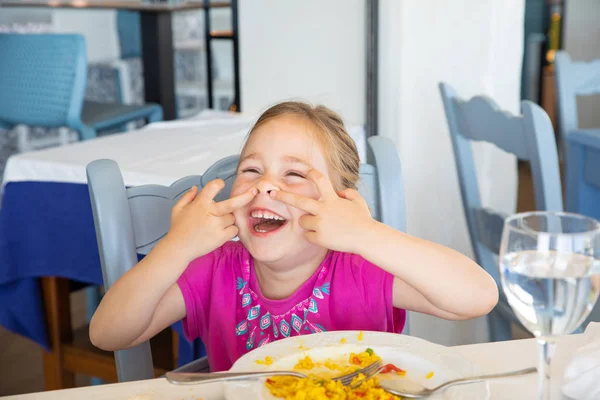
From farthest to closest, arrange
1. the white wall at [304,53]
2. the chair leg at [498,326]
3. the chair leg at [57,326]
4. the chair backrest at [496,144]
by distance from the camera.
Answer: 1. the white wall at [304,53]
2. the chair leg at [57,326]
3. the chair leg at [498,326]
4. the chair backrest at [496,144]

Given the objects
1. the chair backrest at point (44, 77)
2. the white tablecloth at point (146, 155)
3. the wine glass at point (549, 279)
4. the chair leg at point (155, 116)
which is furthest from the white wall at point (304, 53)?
the wine glass at point (549, 279)

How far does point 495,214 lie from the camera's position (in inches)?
60.4

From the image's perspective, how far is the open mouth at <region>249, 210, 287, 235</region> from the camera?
1013mm

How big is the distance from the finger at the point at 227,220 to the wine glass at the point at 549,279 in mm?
475

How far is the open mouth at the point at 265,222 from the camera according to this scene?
3.32 feet

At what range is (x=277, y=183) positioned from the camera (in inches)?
39.7

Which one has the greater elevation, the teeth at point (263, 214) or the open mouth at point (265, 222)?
the teeth at point (263, 214)

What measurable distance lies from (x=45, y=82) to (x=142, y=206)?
7.07 feet

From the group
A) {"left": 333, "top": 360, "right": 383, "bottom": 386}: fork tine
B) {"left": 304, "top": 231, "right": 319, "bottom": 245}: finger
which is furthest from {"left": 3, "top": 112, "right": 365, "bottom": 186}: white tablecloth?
{"left": 333, "top": 360, "right": 383, "bottom": 386}: fork tine

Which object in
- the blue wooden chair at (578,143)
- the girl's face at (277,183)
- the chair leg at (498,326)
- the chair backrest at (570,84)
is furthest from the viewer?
the chair backrest at (570,84)

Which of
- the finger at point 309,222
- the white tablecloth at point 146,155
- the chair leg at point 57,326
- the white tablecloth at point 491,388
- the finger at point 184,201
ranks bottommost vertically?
the chair leg at point 57,326

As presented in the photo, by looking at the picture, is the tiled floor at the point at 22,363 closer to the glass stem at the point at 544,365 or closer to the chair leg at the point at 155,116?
the chair leg at the point at 155,116

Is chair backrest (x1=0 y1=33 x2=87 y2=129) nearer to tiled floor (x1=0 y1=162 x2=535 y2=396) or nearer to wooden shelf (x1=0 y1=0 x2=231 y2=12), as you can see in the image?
tiled floor (x1=0 y1=162 x2=535 y2=396)

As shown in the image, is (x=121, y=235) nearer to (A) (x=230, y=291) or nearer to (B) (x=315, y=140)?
(A) (x=230, y=291)
